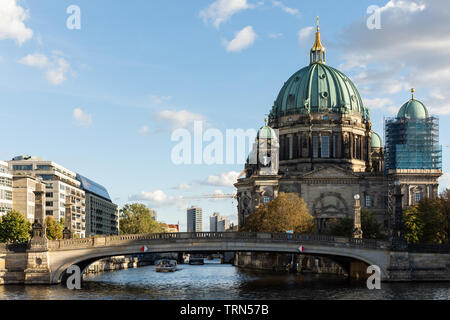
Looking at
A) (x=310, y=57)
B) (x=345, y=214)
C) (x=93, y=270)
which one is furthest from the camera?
(x=310, y=57)

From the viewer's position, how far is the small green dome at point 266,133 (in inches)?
6811

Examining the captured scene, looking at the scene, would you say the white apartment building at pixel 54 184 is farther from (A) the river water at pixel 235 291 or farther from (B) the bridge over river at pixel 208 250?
(B) the bridge over river at pixel 208 250

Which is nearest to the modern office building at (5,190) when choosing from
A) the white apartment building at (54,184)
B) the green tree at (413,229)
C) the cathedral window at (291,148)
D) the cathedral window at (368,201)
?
the white apartment building at (54,184)

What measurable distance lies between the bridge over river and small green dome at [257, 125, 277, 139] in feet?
270

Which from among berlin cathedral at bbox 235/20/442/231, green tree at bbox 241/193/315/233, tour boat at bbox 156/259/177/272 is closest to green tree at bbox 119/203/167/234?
berlin cathedral at bbox 235/20/442/231

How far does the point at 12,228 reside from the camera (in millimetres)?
119812

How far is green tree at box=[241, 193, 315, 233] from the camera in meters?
125

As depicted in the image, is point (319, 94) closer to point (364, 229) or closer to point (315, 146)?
point (315, 146)

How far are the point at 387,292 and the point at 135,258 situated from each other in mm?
102548

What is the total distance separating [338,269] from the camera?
378 ft

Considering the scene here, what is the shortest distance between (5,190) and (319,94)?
7494 cm

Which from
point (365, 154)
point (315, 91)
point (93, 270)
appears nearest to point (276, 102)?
point (315, 91)

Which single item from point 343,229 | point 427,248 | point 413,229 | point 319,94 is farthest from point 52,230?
point 319,94

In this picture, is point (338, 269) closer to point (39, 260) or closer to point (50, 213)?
point (39, 260)
